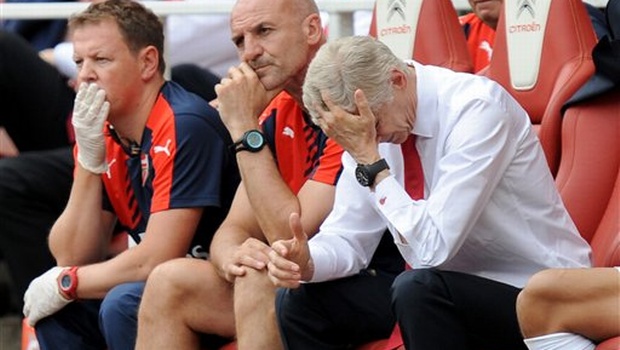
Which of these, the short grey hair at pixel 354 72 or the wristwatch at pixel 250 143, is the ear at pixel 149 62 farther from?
the short grey hair at pixel 354 72

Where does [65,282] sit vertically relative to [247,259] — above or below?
below

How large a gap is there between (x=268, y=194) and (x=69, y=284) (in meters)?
0.86

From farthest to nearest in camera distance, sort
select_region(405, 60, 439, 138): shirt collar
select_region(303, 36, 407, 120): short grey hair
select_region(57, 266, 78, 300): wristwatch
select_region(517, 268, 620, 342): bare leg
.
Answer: select_region(57, 266, 78, 300): wristwatch < select_region(405, 60, 439, 138): shirt collar < select_region(303, 36, 407, 120): short grey hair < select_region(517, 268, 620, 342): bare leg

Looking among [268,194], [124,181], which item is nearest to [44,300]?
[124,181]

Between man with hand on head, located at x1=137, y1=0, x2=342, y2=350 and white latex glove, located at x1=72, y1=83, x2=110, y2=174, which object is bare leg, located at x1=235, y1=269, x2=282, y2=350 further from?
white latex glove, located at x1=72, y1=83, x2=110, y2=174

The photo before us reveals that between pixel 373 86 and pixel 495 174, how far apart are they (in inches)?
15.2

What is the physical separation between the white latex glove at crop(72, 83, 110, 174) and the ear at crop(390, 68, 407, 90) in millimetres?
1432

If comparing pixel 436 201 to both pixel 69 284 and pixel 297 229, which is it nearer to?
pixel 297 229

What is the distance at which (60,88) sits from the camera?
6973 millimetres

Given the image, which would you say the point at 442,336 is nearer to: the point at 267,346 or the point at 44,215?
the point at 267,346

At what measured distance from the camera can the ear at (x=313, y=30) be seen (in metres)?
5.27

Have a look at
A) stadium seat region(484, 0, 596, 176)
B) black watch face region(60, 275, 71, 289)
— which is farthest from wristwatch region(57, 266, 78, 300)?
stadium seat region(484, 0, 596, 176)

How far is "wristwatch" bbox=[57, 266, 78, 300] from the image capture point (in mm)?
5402

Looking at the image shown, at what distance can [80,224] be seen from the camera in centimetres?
569
